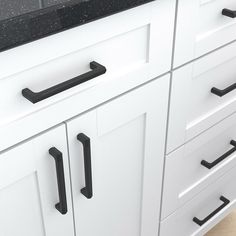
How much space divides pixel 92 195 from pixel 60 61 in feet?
0.96

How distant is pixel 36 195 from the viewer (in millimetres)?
780

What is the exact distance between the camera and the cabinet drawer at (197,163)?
1.05 m

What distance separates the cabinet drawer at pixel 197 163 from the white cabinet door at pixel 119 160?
0.04 metres

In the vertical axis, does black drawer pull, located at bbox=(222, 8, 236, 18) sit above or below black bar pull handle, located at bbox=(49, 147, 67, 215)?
above

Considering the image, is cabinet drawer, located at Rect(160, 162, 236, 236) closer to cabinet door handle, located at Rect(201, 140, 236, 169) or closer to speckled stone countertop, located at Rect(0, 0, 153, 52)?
cabinet door handle, located at Rect(201, 140, 236, 169)

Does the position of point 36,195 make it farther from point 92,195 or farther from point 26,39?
point 26,39

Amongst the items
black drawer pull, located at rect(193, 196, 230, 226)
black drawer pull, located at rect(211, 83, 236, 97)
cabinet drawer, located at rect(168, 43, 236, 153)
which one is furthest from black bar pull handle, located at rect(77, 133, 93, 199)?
black drawer pull, located at rect(193, 196, 230, 226)

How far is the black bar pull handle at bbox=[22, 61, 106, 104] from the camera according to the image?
2.14ft

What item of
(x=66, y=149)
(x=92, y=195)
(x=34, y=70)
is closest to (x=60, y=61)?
(x=34, y=70)

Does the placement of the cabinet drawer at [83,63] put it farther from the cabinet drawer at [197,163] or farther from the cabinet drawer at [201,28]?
the cabinet drawer at [197,163]

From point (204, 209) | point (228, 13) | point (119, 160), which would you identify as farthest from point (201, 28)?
point (204, 209)

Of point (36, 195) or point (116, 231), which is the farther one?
point (116, 231)

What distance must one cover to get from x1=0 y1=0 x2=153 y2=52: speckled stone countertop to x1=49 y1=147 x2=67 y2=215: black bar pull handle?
0.66 ft

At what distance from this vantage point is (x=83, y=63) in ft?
2.35
